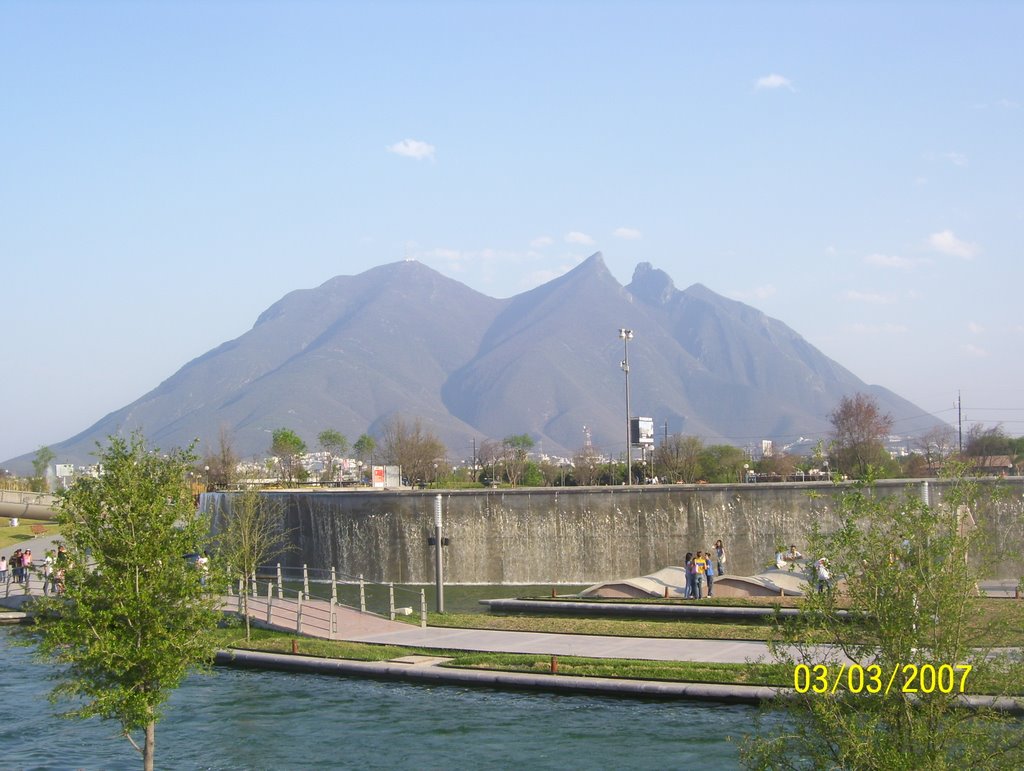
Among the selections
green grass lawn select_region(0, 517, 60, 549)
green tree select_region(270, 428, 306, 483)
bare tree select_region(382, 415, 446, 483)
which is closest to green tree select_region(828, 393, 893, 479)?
bare tree select_region(382, 415, 446, 483)

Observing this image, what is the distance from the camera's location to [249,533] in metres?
38.6

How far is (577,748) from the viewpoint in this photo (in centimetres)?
1997

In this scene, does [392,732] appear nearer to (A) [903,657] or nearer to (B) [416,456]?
(A) [903,657]

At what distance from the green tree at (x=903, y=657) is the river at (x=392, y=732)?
8.22 metres

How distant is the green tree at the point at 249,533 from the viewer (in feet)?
114

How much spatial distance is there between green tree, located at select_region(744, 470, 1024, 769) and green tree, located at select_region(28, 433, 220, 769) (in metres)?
8.64

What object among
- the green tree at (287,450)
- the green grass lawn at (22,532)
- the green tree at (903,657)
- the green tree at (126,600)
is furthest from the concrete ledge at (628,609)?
the green tree at (287,450)

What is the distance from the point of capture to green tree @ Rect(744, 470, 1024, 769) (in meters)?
10.5

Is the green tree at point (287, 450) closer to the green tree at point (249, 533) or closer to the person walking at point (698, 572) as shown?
the green tree at point (249, 533)

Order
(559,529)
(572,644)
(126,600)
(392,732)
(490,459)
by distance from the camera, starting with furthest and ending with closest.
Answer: (490,459) < (559,529) < (572,644) < (392,732) < (126,600)

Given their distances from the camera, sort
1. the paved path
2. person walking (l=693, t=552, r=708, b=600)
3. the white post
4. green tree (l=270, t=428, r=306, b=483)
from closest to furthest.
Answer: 1. the paved path
2. person walking (l=693, t=552, r=708, b=600)
3. the white post
4. green tree (l=270, t=428, r=306, b=483)

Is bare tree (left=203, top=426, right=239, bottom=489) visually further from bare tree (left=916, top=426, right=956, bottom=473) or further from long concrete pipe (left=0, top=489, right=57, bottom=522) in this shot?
bare tree (left=916, top=426, right=956, bottom=473)

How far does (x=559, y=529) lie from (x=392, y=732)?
28.8m

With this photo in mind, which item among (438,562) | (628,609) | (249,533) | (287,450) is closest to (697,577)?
(628,609)
